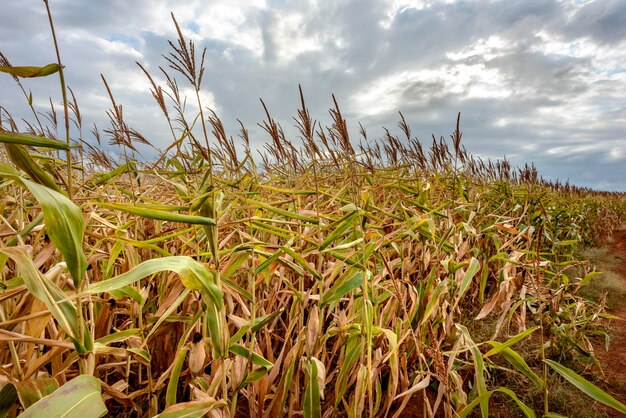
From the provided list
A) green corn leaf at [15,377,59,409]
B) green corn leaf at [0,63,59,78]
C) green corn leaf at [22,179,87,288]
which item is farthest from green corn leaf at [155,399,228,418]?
green corn leaf at [0,63,59,78]

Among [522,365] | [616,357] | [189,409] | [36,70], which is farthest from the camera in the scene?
[616,357]

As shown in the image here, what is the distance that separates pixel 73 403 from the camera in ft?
2.36

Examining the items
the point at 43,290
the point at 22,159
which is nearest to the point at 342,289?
the point at 43,290

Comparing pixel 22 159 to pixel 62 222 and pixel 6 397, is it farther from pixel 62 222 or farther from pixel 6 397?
pixel 6 397

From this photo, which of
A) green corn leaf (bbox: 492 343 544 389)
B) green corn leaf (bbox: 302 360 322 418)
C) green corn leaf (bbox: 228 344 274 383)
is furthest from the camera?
green corn leaf (bbox: 492 343 544 389)

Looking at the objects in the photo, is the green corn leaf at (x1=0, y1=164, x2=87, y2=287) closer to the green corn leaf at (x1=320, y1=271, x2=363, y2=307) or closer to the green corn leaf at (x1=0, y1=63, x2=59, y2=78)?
the green corn leaf at (x1=0, y1=63, x2=59, y2=78)

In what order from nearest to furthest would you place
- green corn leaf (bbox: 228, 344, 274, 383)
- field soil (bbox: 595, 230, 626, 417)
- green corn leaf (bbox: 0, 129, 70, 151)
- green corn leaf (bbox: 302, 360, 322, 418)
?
green corn leaf (bbox: 0, 129, 70, 151) → green corn leaf (bbox: 228, 344, 274, 383) → green corn leaf (bbox: 302, 360, 322, 418) → field soil (bbox: 595, 230, 626, 417)

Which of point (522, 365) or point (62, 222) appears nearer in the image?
point (62, 222)

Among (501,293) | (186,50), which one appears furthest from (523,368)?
(186,50)

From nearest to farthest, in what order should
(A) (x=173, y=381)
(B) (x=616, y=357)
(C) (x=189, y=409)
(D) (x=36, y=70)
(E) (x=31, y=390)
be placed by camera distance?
(D) (x=36, y=70) < (E) (x=31, y=390) < (C) (x=189, y=409) < (A) (x=173, y=381) < (B) (x=616, y=357)

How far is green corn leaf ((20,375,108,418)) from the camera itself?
675mm

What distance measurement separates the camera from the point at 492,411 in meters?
1.94

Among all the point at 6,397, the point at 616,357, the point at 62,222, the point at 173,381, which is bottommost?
the point at 616,357

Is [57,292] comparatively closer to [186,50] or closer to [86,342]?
[86,342]
